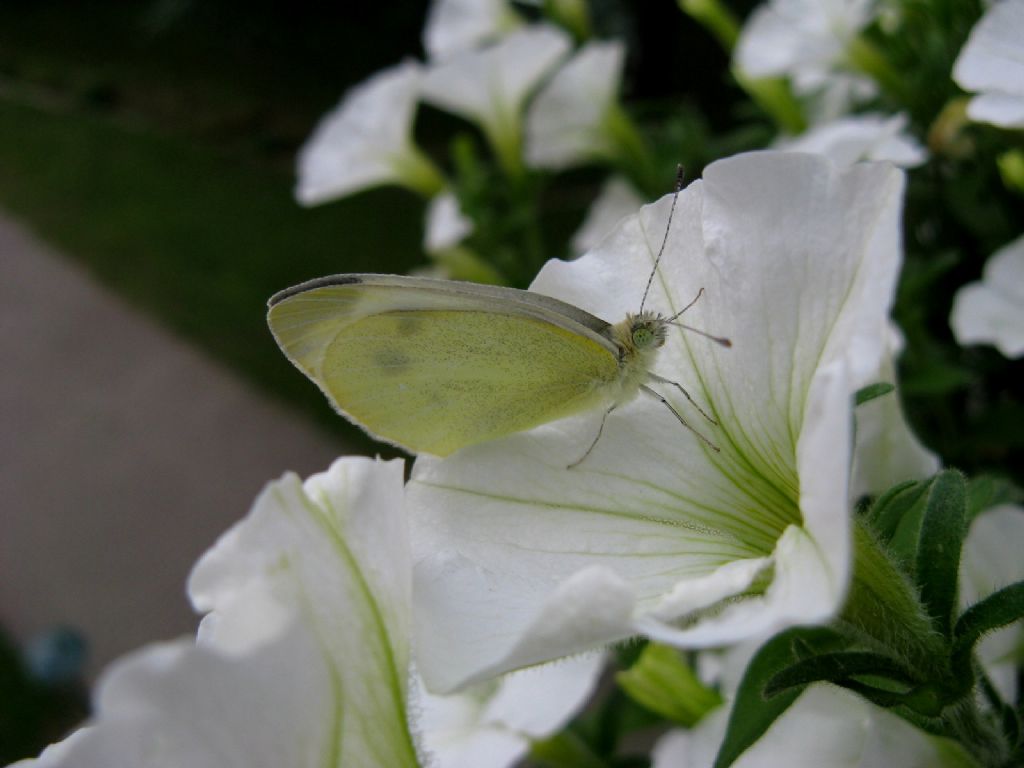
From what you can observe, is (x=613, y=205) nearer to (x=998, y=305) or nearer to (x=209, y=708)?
(x=998, y=305)

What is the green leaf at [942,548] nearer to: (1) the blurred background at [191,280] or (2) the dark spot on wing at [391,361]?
(2) the dark spot on wing at [391,361]

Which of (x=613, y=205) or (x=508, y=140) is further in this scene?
(x=508, y=140)

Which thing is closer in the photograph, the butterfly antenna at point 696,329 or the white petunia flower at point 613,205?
the butterfly antenna at point 696,329

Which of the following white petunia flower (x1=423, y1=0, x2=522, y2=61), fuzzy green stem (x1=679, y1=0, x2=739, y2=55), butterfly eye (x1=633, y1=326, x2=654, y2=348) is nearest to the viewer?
butterfly eye (x1=633, y1=326, x2=654, y2=348)

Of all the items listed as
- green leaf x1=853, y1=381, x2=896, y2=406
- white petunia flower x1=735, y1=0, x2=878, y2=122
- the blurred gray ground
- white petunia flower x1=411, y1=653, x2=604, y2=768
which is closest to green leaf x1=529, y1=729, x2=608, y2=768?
white petunia flower x1=411, y1=653, x2=604, y2=768

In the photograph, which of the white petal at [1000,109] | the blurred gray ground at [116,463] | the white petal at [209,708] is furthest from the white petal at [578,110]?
the blurred gray ground at [116,463]

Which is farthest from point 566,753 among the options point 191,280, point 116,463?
point 191,280

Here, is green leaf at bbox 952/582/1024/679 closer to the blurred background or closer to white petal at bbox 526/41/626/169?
the blurred background
